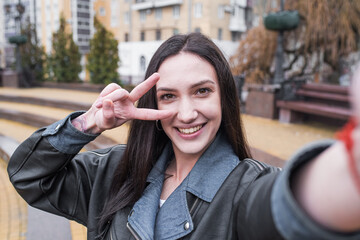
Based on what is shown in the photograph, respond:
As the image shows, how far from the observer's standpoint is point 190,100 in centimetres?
134

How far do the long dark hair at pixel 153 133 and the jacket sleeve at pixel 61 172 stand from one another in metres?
0.11

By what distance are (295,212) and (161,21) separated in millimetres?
29531

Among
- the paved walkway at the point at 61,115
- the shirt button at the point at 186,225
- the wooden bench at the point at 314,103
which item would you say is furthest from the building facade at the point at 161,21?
the shirt button at the point at 186,225

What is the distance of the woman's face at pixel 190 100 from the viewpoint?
1.33 m

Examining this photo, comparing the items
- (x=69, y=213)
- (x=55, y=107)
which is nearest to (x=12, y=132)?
(x=55, y=107)

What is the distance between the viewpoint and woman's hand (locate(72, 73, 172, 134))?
4.23 feet

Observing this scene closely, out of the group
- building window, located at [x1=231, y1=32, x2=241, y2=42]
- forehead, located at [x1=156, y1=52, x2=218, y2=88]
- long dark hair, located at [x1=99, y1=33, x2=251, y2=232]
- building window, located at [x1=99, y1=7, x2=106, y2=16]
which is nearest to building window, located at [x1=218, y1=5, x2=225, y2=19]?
building window, located at [x1=231, y1=32, x2=241, y2=42]

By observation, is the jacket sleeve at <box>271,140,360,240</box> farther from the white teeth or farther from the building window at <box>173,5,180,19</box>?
the building window at <box>173,5,180,19</box>

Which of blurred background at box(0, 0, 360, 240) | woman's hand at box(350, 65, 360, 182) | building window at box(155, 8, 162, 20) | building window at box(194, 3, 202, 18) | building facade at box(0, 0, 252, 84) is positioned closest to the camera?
woman's hand at box(350, 65, 360, 182)

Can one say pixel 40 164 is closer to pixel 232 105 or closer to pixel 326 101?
pixel 232 105

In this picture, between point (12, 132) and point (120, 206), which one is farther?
point (12, 132)

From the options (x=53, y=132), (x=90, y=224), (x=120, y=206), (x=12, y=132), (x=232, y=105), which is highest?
(x=232, y=105)

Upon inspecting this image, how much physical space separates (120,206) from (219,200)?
47cm

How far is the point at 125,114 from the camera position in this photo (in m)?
1.35
